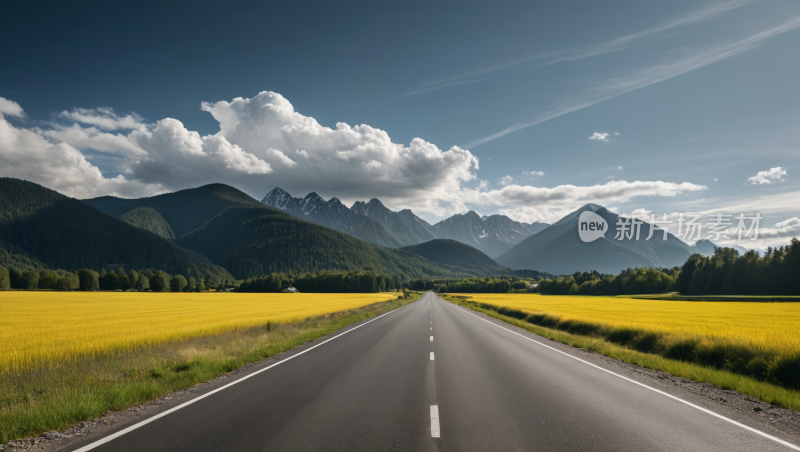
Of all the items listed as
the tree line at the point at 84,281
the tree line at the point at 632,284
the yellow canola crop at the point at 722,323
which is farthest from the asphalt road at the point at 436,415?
the tree line at the point at 84,281

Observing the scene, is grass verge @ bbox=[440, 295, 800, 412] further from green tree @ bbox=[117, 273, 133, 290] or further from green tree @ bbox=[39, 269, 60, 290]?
green tree @ bbox=[117, 273, 133, 290]

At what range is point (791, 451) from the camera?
18.1 feet

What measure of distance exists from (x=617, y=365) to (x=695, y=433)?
736cm

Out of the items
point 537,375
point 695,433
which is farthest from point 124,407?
point 695,433

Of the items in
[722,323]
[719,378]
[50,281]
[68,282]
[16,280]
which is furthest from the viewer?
[50,281]

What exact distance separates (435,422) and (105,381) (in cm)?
938

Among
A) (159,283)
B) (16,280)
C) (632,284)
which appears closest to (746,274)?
(632,284)

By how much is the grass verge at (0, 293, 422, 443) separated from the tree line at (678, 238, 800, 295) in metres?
102

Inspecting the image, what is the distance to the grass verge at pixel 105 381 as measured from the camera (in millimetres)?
6660

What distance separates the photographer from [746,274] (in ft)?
262

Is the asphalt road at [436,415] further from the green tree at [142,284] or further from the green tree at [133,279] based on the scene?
the green tree at [142,284]

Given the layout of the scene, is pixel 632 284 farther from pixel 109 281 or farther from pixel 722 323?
pixel 109 281

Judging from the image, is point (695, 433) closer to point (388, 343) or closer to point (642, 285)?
point (388, 343)

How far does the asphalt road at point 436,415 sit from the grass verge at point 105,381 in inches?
63.6
